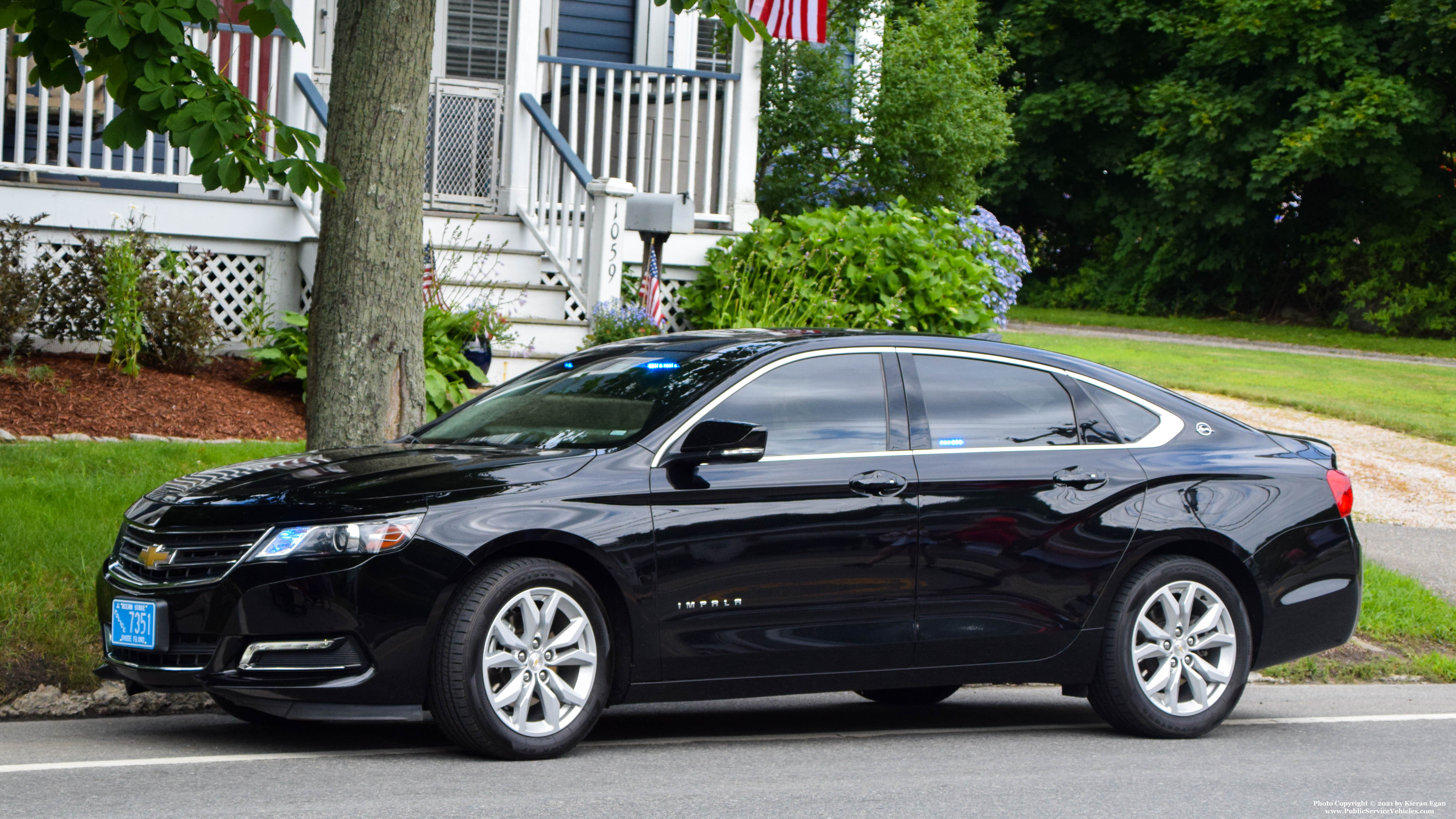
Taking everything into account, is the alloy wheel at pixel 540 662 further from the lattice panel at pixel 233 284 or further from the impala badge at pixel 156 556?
the lattice panel at pixel 233 284

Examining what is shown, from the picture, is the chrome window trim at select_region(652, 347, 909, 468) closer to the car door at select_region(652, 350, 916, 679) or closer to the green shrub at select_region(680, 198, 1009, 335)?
the car door at select_region(652, 350, 916, 679)

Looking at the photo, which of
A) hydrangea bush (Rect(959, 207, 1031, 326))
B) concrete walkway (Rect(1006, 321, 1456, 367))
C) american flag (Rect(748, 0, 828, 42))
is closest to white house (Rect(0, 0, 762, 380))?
american flag (Rect(748, 0, 828, 42))

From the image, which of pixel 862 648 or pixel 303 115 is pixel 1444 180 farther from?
pixel 862 648

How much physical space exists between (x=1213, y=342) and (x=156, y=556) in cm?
2619

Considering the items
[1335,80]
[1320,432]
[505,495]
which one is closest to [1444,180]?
[1335,80]

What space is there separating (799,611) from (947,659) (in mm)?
697

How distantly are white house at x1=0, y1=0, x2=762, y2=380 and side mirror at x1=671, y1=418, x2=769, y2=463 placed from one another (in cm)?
656

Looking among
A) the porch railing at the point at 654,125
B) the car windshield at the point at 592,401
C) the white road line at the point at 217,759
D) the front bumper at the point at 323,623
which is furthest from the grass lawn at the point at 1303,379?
the front bumper at the point at 323,623

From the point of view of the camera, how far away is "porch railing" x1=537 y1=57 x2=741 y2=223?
1498 centimetres

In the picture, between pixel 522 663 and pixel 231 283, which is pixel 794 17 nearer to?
pixel 231 283

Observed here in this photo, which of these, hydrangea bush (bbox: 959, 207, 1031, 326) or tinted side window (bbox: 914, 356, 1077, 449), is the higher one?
hydrangea bush (bbox: 959, 207, 1031, 326)

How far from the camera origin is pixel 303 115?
13.5m

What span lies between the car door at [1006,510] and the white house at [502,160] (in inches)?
262

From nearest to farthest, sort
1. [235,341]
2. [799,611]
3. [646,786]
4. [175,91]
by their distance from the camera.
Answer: [646,786], [799,611], [175,91], [235,341]
